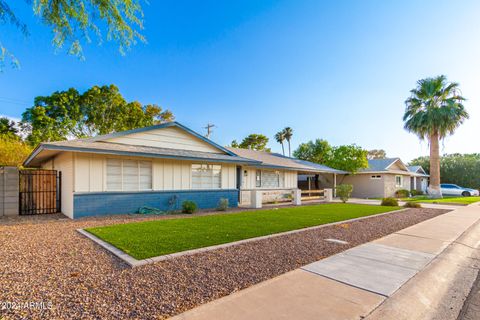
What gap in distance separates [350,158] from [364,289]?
2396 centimetres

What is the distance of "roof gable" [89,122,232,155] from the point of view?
11656 millimetres

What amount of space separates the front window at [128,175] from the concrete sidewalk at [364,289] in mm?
8940

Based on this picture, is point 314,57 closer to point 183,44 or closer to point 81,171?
point 183,44

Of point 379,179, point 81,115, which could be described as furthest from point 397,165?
point 81,115

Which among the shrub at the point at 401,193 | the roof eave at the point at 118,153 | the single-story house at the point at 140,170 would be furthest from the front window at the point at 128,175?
the shrub at the point at 401,193

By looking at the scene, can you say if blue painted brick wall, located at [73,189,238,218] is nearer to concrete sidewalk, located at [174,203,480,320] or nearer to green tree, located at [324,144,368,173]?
concrete sidewalk, located at [174,203,480,320]

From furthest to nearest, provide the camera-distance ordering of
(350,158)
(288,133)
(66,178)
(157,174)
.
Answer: (288,133)
(350,158)
(157,174)
(66,178)

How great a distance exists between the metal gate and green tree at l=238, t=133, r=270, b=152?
34510 millimetres

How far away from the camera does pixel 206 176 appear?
13711mm

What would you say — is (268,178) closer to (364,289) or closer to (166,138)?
(166,138)

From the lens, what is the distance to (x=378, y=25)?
12.0 metres

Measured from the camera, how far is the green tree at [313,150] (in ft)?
120

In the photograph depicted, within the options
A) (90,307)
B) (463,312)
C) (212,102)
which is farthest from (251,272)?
(212,102)

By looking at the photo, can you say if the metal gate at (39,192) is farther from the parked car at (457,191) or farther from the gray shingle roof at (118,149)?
the parked car at (457,191)
